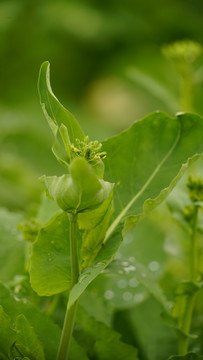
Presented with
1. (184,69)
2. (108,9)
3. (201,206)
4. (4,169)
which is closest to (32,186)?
(4,169)

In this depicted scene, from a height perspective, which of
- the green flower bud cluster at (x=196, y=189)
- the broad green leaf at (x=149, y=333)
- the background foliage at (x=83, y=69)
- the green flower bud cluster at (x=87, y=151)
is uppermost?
the background foliage at (x=83, y=69)

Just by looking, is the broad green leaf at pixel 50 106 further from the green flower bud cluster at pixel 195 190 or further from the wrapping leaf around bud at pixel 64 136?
the green flower bud cluster at pixel 195 190

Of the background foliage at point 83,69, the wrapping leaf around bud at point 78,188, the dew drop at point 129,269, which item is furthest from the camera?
the background foliage at point 83,69

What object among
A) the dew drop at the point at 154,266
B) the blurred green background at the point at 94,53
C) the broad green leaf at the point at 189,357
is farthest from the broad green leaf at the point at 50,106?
the blurred green background at the point at 94,53

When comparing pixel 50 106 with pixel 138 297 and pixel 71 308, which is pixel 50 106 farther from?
pixel 138 297

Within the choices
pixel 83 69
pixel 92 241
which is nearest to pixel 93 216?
pixel 92 241
